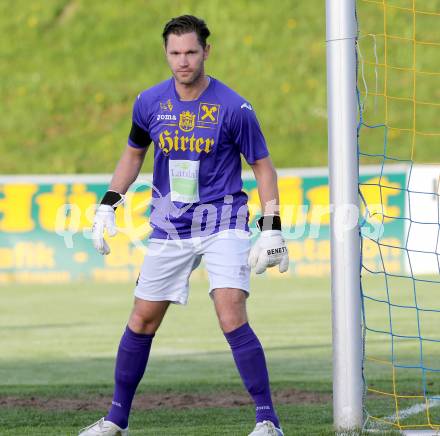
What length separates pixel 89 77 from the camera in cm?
2759

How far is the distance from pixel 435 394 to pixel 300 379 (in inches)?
49.2

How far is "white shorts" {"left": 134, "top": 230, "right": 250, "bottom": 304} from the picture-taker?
5250mm

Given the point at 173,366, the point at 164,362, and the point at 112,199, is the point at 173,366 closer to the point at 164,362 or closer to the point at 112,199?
the point at 164,362

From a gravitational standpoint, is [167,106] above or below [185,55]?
below

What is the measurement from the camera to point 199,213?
532 centimetres

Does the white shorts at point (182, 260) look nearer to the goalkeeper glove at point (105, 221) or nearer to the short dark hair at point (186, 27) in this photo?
the goalkeeper glove at point (105, 221)

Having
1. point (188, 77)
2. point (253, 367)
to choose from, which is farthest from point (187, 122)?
point (253, 367)

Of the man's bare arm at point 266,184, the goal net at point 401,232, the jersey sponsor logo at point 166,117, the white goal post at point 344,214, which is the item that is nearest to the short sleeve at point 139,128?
the jersey sponsor logo at point 166,117

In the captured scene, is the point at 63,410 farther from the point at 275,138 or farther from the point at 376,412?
the point at 275,138

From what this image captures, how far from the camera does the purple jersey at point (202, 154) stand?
5.22 meters

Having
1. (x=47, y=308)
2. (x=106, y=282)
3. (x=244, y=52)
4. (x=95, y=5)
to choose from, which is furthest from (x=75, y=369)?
(x=95, y=5)

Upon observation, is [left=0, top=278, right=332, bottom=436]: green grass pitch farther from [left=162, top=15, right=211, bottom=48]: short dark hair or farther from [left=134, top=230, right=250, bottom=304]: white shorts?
[left=162, top=15, right=211, bottom=48]: short dark hair

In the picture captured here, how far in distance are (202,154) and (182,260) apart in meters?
0.51

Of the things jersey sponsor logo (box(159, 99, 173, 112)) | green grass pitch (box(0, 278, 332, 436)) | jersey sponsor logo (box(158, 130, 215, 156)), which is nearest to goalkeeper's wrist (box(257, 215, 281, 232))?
jersey sponsor logo (box(158, 130, 215, 156))
